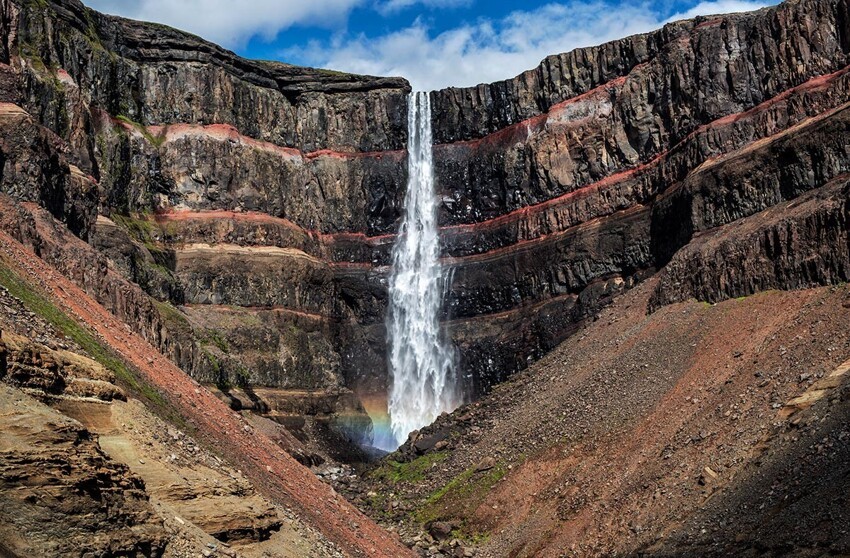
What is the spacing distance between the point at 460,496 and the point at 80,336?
20.2m

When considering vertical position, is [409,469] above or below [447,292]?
below

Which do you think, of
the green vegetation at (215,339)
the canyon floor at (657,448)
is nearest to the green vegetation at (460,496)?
the canyon floor at (657,448)

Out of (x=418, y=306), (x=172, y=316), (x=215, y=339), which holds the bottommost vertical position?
(x=215, y=339)

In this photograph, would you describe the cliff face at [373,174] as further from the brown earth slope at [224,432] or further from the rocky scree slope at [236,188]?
the brown earth slope at [224,432]

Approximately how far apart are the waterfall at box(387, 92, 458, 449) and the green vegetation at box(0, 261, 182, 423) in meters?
41.0

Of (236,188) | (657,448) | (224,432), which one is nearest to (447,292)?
(236,188)

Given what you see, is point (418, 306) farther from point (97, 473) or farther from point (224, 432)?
point (97, 473)

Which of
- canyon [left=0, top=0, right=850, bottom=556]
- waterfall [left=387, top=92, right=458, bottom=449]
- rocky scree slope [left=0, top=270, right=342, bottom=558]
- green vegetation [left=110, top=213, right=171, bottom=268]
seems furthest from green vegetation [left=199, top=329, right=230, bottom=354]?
rocky scree slope [left=0, top=270, right=342, bottom=558]

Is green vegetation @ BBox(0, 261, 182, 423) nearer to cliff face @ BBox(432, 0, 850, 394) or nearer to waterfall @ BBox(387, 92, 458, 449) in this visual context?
cliff face @ BBox(432, 0, 850, 394)

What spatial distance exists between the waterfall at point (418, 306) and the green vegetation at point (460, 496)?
23.0 metres

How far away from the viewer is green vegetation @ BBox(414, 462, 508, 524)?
35500mm

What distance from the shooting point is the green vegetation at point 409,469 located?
135 ft

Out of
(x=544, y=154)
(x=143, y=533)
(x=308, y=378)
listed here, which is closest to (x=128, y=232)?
(x=308, y=378)

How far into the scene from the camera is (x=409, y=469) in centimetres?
4212
